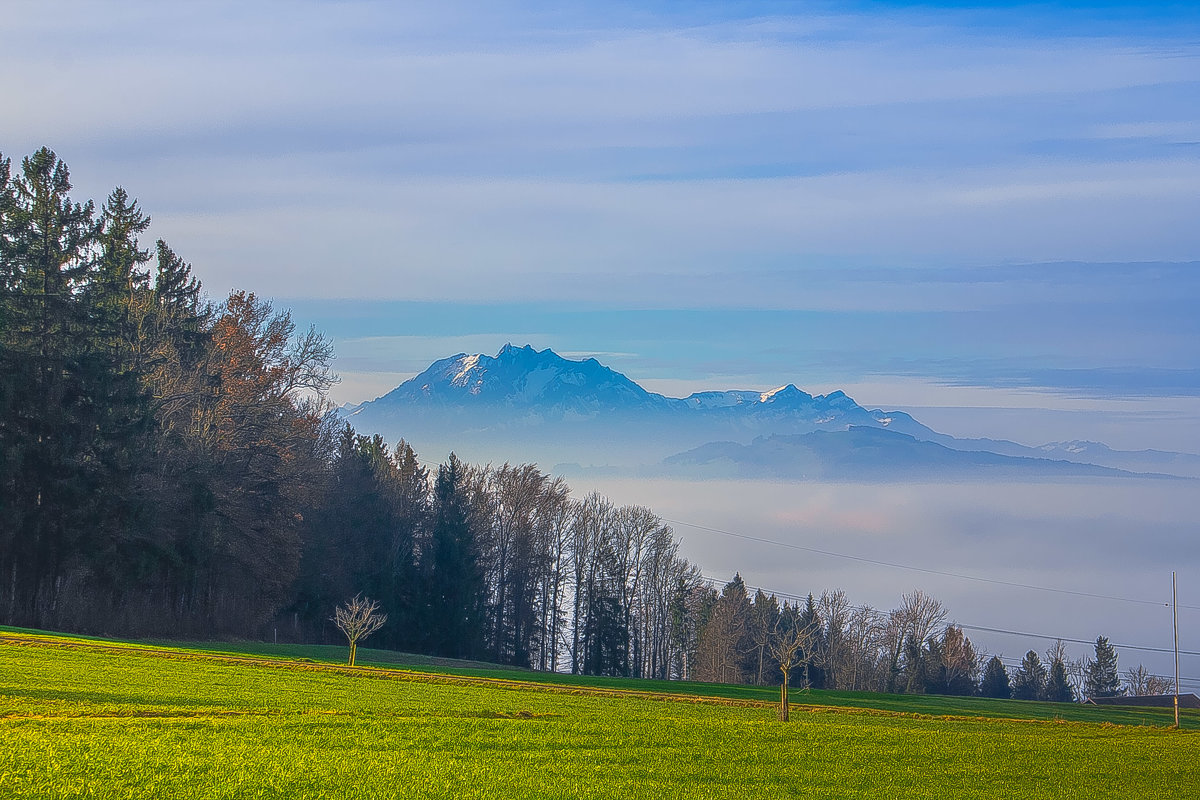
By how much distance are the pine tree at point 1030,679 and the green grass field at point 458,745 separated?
87.6 meters

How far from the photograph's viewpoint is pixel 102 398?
61.8 metres

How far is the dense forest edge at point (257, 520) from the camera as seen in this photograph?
200 ft

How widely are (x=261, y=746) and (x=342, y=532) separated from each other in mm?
69463

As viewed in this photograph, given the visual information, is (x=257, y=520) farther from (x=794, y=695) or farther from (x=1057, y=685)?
(x=1057, y=685)

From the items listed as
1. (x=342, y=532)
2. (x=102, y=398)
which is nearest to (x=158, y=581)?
(x=102, y=398)

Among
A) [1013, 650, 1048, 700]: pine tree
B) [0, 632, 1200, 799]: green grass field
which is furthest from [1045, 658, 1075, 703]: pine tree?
[0, 632, 1200, 799]: green grass field

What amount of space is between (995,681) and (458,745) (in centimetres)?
10598

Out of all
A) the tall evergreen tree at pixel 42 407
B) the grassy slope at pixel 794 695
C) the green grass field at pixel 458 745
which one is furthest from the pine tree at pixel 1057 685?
the tall evergreen tree at pixel 42 407

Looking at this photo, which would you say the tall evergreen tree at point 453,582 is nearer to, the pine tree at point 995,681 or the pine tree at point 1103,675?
the pine tree at point 995,681

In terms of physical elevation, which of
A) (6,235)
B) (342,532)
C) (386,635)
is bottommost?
(386,635)

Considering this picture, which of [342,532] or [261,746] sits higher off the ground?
[342,532]

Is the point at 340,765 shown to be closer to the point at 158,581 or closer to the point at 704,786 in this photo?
the point at 704,786

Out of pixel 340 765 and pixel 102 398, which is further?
pixel 102 398

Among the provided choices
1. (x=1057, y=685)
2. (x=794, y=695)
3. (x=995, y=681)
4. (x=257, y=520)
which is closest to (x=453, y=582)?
(x=257, y=520)
